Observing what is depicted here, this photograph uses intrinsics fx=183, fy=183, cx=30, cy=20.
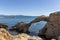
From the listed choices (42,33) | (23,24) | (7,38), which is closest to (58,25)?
(42,33)

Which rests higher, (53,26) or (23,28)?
(53,26)

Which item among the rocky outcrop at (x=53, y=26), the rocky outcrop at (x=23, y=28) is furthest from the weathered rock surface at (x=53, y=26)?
the rocky outcrop at (x=23, y=28)

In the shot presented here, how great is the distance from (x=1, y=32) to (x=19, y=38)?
57.7 inches

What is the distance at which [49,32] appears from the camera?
3116cm

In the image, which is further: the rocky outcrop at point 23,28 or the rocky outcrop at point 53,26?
the rocky outcrop at point 23,28

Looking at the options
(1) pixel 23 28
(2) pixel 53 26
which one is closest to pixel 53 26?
(2) pixel 53 26

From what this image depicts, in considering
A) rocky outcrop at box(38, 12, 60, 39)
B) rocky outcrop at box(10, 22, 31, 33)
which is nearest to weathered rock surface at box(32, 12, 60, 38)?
rocky outcrop at box(38, 12, 60, 39)

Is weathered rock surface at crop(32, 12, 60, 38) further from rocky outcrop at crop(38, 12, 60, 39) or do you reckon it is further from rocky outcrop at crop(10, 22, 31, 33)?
rocky outcrop at crop(10, 22, 31, 33)

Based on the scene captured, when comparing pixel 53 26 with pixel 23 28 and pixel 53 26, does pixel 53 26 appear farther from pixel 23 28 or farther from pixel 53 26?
pixel 23 28

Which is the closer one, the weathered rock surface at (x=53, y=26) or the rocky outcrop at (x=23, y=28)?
the weathered rock surface at (x=53, y=26)

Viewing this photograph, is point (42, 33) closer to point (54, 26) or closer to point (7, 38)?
point (54, 26)

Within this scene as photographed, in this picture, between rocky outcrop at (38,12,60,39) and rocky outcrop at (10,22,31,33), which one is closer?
rocky outcrop at (38,12,60,39)

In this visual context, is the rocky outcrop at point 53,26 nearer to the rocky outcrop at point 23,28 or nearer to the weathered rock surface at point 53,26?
the weathered rock surface at point 53,26

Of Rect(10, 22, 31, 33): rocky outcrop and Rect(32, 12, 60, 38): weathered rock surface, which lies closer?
Rect(32, 12, 60, 38): weathered rock surface
